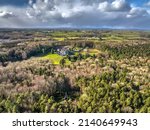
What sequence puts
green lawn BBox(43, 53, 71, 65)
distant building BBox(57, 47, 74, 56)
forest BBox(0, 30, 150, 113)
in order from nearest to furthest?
forest BBox(0, 30, 150, 113)
green lawn BBox(43, 53, 71, 65)
distant building BBox(57, 47, 74, 56)


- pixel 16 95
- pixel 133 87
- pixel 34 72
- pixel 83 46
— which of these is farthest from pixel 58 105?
pixel 83 46

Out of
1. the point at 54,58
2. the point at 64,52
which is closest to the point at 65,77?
the point at 54,58

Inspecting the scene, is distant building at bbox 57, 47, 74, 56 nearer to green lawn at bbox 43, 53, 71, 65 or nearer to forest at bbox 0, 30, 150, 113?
forest at bbox 0, 30, 150, 113

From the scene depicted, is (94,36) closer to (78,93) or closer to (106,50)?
(106,50)

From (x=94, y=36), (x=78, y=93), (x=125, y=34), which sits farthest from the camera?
(x=125, y=34)

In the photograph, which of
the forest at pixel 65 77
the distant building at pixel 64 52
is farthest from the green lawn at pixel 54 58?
the distant building at pixel 64 52

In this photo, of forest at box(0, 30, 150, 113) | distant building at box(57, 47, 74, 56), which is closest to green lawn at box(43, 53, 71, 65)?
forest at box(0, 30, 150, 113)

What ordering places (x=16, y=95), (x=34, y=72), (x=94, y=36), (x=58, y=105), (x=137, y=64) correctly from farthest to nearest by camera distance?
(x=94, y=36), (x=137, y=64), (x=34, y=72), (x=16, y=95), (x=58, y=105)

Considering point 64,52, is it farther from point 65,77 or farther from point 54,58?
point 65,77
